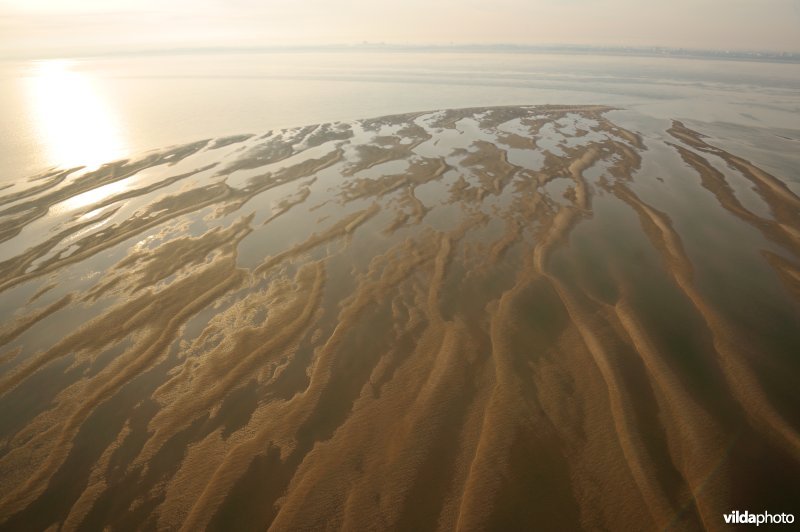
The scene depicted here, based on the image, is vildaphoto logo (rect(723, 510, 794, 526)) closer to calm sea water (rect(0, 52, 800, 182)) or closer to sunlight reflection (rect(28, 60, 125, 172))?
sunlight reflection (rect(28, 60, 125, 172))

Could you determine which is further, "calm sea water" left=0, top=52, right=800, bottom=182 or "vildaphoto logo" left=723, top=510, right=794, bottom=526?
"calm sea water" left=0, top=52, right=800, bottom=182

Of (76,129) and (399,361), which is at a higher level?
(76,129)

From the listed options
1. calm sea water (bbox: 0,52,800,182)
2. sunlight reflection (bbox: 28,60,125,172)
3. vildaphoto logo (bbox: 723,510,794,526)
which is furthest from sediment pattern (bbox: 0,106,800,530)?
calm sea water (bbox: 0,52,800,182)

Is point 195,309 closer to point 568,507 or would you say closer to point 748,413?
point 568,507

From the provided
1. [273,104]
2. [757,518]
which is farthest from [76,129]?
[757,518]

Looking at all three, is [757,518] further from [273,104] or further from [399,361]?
[273,104]

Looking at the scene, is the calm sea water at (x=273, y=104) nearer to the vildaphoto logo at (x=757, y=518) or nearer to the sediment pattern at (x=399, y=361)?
the sediment pattern at (x=399, y=361)
